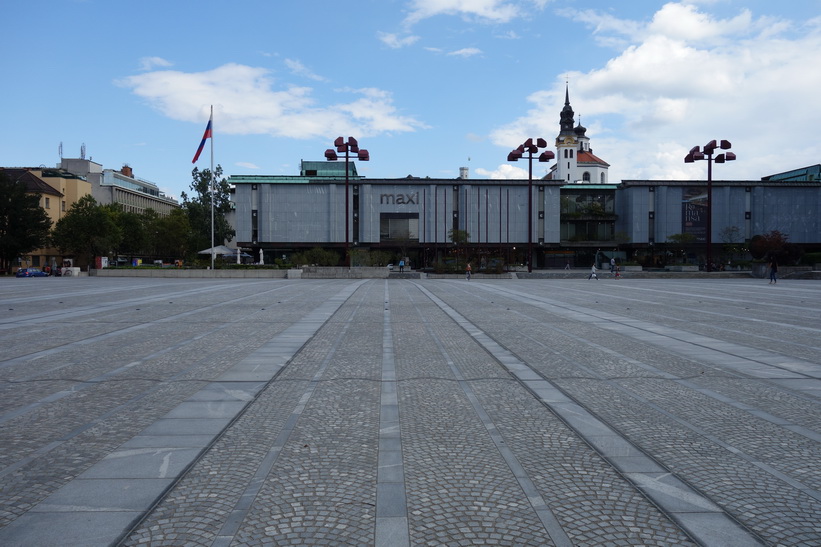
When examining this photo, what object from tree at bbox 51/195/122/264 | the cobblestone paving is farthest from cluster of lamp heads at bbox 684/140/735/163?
tree at bbox 51/195/122/264

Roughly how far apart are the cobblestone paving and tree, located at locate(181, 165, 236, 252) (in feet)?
218

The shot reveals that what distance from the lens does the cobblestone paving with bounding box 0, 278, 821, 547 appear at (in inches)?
141

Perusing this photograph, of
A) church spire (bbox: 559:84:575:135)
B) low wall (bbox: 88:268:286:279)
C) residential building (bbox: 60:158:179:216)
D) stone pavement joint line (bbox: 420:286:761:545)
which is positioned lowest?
stone pavement joint line (bbox: 420:286:761:545)

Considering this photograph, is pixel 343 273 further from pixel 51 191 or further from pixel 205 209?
pixel 51 191

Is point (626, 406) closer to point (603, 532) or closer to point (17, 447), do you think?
point (603, 532)

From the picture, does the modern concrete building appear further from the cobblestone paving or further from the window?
the cobblestone paving

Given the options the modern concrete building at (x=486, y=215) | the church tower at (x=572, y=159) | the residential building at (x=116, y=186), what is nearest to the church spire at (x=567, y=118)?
the church tower at (x=572, y=159)

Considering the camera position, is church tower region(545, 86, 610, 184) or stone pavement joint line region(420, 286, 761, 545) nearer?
stone pavement joint line region(420, 286, 761, 545)

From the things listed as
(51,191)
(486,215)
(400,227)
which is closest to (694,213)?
(486,215)

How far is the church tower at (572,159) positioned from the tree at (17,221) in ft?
326

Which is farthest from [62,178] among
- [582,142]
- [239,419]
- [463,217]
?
[582,142]

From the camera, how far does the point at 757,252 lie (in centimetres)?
6744

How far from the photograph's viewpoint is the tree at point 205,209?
75.4m

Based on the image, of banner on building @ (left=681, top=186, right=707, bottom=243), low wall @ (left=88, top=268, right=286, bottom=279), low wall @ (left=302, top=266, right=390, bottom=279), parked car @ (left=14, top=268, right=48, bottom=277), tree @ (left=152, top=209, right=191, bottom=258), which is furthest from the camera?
tree @ (left=152, top=209, right=191, bottom=258)
